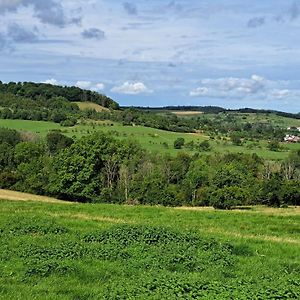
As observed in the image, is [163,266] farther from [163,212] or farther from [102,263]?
[163,212]

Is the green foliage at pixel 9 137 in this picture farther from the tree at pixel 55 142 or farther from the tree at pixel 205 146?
the tree at pixel 205 146

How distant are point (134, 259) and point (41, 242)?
4.11 m

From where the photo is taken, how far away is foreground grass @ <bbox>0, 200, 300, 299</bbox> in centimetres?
1130

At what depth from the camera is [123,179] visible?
94.7 metres

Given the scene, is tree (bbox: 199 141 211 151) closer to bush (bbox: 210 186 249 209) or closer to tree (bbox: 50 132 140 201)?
tree (bbox: 50 132 140 201)

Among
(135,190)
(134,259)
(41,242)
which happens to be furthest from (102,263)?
(135,190)

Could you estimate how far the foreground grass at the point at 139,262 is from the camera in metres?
11.3

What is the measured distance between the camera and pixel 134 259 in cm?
1521

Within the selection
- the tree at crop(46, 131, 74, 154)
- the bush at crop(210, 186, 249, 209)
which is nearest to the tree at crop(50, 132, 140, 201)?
the bush at crop(210, 186, 249, 209)

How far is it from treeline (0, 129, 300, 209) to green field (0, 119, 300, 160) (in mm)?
29838

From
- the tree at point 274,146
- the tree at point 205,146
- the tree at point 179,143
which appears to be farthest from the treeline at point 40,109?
the tree at point 274,146

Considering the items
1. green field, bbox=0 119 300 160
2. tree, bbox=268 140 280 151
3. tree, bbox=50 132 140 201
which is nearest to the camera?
tree, bbox=50 132 140 201

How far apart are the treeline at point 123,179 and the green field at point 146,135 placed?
29.8 meters

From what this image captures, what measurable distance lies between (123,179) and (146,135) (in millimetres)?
50456
